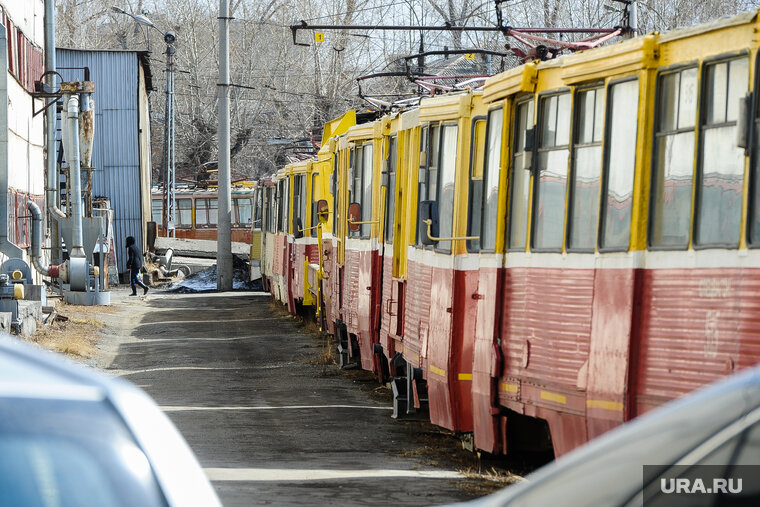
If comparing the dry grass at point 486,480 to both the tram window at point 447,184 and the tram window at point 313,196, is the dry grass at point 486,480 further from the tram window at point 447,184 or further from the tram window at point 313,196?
the tram window at point 313,196

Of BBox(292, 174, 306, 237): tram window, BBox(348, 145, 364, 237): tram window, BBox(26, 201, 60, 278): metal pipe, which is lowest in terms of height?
BBox(26, 201, 60, 278): metal pipe

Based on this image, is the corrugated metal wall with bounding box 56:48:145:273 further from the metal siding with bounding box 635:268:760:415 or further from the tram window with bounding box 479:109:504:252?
the metal siding with bounding box 635:268:760:415

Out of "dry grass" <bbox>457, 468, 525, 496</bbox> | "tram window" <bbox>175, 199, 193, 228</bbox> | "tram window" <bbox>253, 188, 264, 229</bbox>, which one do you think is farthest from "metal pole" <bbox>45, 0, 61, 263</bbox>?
"tram window" <bbox>175, 199, 193, 228</bbox>

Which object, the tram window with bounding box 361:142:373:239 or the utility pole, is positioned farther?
the utility pole

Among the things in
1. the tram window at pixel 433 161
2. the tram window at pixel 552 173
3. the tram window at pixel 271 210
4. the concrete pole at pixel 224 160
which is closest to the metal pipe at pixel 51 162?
the tram window at pixel 271 210

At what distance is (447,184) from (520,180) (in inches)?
75.0

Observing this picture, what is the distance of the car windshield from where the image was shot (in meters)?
2.28

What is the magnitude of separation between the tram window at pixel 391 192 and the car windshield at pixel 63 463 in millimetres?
12055

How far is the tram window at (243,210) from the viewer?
53.3 m

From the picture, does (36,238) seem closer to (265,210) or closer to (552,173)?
(265,210)

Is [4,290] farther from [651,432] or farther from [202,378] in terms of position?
[651,432]

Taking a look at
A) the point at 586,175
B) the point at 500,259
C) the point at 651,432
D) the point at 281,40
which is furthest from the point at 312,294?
the point at 281,40

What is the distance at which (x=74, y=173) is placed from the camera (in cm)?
2747

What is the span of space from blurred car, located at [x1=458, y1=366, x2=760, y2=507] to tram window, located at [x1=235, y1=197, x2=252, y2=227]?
1996 inches
